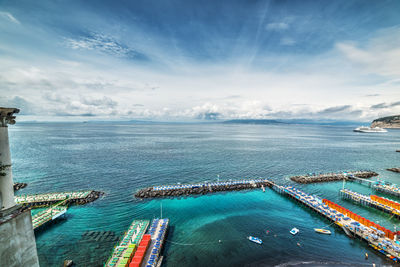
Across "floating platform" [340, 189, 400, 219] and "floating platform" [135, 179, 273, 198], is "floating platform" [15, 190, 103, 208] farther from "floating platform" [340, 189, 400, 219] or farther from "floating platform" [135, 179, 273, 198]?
"floating platform" [340, 189, 400, 219]

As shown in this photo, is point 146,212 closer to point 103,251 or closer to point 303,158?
point 103,251

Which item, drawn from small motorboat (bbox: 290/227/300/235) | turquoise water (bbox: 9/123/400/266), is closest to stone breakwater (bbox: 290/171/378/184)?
turquoise water (bbox: 9/123/400/266)

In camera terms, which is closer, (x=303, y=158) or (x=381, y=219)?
(x=381, y=219)

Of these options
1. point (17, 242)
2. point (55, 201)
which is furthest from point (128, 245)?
point (55, 201)

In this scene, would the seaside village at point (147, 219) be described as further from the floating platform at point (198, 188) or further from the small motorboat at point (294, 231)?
the small motorboat at point (294, 231)

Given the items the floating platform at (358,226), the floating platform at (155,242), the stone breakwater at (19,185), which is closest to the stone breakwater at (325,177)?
the floating platform at (358,226)

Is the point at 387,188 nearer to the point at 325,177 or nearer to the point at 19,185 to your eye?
the point at 325,177

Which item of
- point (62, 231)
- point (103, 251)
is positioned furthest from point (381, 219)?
point (62, 231)
